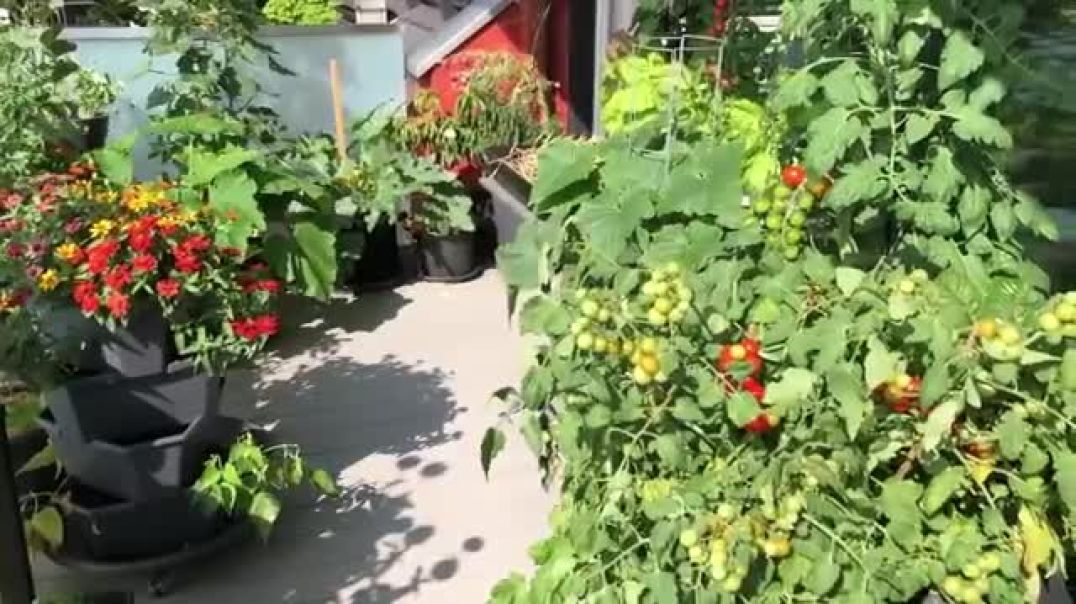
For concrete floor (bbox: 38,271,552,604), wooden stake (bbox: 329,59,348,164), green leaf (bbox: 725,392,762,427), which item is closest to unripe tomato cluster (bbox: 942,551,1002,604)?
green leaf (bbox: 725,392,762,427)

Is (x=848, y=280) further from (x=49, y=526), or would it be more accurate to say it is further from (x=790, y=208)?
(x=49, y=526)

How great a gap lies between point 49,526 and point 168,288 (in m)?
0.58

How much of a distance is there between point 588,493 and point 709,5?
1312 mm

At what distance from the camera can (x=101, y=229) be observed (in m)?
2.36

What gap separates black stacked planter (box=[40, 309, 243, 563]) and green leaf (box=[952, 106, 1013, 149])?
5.53 feet

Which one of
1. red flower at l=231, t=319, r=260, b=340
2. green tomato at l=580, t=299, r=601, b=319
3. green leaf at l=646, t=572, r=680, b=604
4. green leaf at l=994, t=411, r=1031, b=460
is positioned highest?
green tomato at l=580, t=299, r=601, b=319

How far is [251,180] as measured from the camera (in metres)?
3.15

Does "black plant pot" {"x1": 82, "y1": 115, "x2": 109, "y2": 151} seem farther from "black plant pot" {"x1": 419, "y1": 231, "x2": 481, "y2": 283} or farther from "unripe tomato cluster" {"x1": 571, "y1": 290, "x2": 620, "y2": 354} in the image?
"unripe tomato cluster" {"x1": 571, "y1": 290, "x2": 620, "y2": 354}

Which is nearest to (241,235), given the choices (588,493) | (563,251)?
(563,251)

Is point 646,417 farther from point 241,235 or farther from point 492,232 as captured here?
point 492,232

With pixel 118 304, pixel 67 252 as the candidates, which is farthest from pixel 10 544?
pixel 67 252

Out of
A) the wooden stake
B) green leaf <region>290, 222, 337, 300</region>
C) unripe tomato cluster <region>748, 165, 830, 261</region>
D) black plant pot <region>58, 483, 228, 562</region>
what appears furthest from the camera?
the wooden stake

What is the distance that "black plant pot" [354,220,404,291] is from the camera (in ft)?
13.2

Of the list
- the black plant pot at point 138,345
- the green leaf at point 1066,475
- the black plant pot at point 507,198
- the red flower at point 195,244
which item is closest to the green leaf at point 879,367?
the green leaf at point 1066,475
